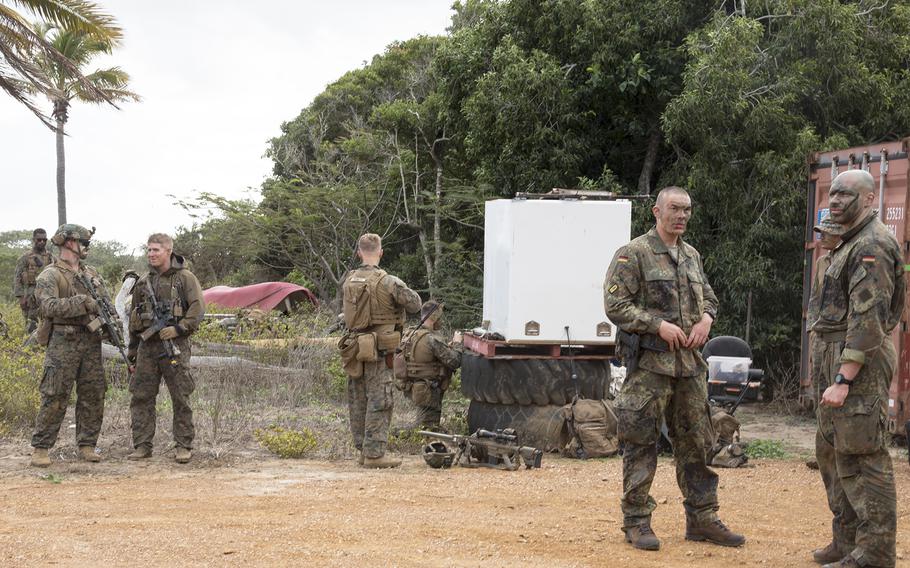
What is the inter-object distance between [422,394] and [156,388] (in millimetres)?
2568

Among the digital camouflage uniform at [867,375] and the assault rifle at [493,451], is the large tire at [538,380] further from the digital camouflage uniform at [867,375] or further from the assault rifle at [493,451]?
the digital camouflage uniform at [867,375]

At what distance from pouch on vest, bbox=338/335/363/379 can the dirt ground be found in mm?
823

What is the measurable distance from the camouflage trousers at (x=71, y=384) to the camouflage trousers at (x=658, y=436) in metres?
5.03

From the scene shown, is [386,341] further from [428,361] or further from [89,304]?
[89,304]

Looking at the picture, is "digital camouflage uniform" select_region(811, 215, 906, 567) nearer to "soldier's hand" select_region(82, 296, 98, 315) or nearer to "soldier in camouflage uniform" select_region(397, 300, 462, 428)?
"soldier in camouflage uniform" select_region(397, 300, 462, 428)

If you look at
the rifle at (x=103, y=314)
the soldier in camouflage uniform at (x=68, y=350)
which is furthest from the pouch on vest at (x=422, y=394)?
the soldier in camouflage uniform at (x=68, y=350)

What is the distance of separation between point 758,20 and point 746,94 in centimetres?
152

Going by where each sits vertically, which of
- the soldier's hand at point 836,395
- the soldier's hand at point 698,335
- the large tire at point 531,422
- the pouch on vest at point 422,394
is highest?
the soldier's hand at point 698,335

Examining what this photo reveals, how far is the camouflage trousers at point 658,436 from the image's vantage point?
19.1 feet

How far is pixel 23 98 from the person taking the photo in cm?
1489

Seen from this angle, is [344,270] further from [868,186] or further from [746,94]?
[868,186]

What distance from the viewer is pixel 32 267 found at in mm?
18016

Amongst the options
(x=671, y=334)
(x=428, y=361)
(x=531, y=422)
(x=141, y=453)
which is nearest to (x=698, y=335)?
(x=671, y=334)

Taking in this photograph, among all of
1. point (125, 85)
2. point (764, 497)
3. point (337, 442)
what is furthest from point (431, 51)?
point (764, 497)
